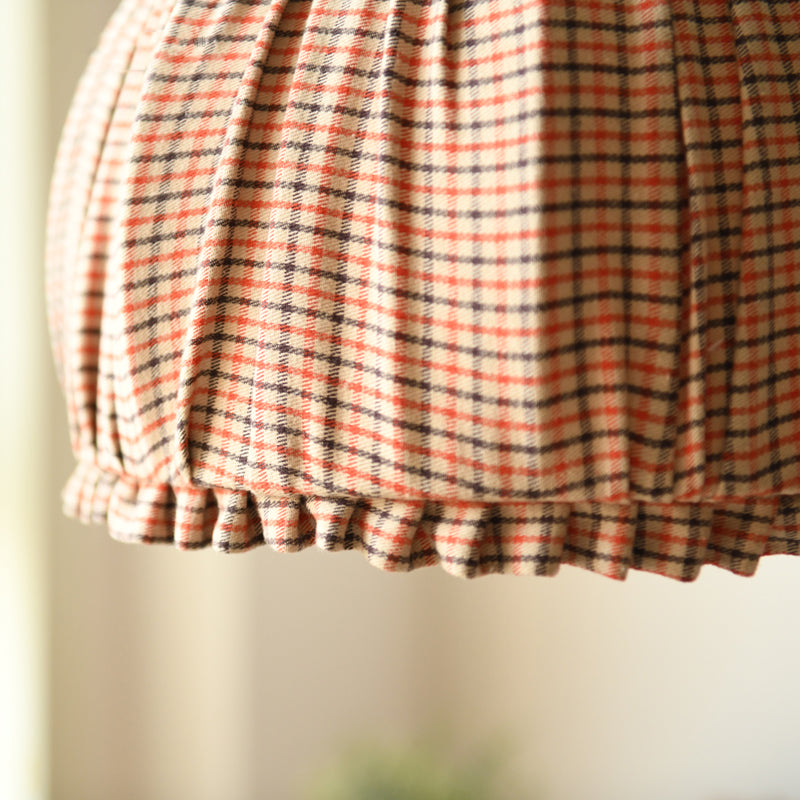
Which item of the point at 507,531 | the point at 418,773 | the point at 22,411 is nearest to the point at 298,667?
the point at 418,773

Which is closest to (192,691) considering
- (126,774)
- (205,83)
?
(126,774)

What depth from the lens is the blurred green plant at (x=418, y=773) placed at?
41.1 inches

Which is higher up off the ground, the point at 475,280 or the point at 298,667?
the point at 475,280

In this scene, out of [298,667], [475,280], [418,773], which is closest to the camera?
[475,280]

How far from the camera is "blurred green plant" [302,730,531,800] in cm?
104

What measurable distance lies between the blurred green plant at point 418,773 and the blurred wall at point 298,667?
0.07 ft

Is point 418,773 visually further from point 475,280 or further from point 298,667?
point 475,280

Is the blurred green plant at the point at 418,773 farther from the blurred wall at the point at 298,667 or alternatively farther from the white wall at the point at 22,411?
the white wall at the point at 22,411

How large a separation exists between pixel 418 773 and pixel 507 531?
0.89 meters

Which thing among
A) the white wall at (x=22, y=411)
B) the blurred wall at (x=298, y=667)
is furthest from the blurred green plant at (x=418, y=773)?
the white wall at (x=22, y=411)

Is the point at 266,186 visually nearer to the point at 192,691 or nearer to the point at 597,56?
the point at 597,56

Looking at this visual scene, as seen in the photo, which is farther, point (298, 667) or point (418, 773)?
point (298, 667)

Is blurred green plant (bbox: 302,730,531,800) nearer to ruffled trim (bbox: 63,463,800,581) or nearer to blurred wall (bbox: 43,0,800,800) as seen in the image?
blurred wall (bbox: 43,0,800,800)

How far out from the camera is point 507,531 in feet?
0.86
